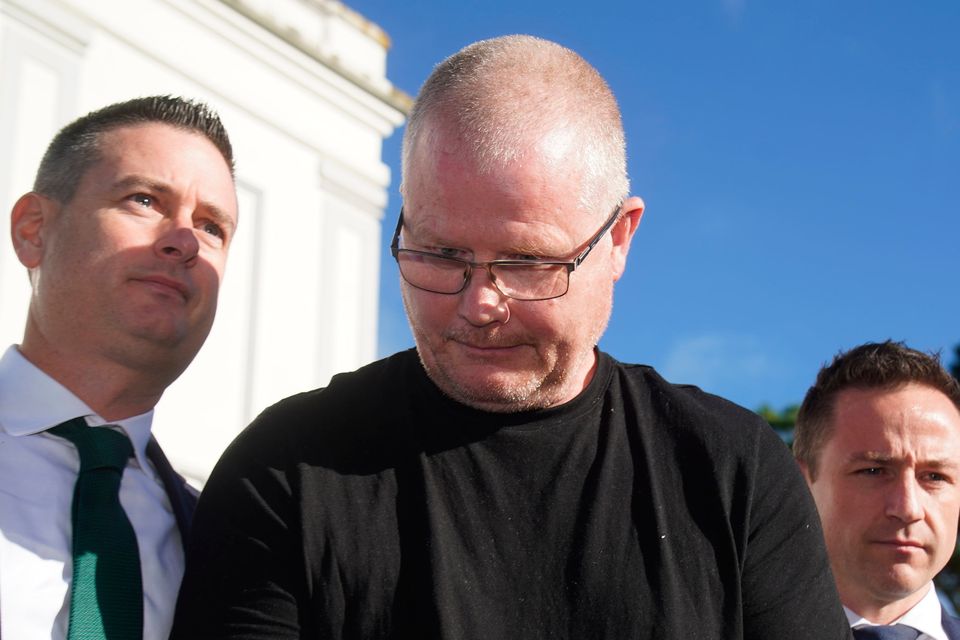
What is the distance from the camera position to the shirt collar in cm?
268

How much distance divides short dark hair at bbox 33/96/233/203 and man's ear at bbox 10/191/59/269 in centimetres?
3

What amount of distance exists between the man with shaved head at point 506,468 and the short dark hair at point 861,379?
5.38 ft

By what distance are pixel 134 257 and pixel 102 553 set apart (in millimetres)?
727

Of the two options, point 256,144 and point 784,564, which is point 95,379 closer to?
point 784,564

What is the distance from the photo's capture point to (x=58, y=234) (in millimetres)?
2916

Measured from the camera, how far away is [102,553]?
2455mm

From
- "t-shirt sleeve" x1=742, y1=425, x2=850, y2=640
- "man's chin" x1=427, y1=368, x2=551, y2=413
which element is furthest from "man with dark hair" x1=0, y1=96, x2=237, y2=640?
"t-shirt sleeve" x1=742, y1=425, x2=850, y2=640

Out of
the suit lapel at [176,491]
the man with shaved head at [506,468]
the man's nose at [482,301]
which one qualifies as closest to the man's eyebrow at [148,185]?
the suit lapel at [176,491]

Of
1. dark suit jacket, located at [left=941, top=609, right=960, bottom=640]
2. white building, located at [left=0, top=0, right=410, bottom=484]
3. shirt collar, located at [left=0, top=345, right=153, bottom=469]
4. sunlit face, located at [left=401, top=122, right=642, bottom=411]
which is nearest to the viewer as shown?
sunlit face, located at [left=401, top=122, right=642, bottom=411]

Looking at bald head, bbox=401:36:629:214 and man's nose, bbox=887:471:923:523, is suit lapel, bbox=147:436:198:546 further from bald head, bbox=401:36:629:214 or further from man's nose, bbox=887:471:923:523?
man's nose, bbox=887:471:923:523

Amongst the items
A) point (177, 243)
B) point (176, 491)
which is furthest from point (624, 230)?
point (176, 491)

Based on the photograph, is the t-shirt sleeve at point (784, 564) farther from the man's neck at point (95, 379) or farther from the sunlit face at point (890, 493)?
the man's neck at point (95, 379)

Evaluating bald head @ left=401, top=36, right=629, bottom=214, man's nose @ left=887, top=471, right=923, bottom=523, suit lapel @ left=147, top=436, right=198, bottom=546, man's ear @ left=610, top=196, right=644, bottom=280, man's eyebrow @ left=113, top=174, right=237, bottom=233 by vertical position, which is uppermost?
man's eyebrow @ left=113, top=174, right=237, bottom=233

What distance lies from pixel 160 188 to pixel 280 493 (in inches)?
43.6
